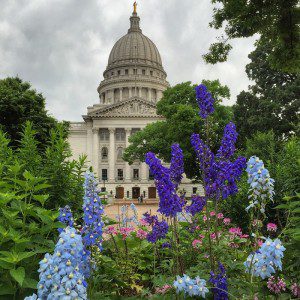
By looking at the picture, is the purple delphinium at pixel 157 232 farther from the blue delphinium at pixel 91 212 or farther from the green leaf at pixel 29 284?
the green leaf at pixel 29 284

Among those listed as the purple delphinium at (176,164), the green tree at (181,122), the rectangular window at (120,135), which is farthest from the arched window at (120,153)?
the purple delphinium at (176,164)

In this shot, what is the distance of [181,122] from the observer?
3975 cm

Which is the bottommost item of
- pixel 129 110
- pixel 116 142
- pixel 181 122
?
pixel 181 122

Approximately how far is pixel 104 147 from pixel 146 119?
32.5ft

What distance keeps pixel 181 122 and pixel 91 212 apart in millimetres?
36848

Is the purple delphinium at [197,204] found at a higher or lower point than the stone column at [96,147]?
lower

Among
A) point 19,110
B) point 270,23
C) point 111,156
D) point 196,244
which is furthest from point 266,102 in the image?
point 111,156

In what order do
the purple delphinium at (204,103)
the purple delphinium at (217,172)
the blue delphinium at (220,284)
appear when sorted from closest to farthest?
the blue delphinium at (220,284), the purple delphinium at (217,172), the purple delphinium at (204,103)

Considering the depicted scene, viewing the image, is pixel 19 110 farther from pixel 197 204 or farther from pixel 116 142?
pixel 116 142

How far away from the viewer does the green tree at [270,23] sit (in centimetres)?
724

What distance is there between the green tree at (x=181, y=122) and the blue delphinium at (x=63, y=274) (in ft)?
118

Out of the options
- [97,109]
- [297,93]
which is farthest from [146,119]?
[297,93]

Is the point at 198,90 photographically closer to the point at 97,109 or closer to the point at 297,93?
the point at 297,93

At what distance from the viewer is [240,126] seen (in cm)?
3881
